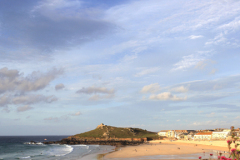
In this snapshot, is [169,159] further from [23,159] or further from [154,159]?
[23,159]

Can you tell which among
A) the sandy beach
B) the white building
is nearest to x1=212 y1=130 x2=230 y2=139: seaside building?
the white building

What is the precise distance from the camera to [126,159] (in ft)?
203

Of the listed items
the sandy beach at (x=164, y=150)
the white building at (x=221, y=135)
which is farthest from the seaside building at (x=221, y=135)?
the sandy beach at (x=164, y=150)

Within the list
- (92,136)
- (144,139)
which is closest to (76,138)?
(92,136)

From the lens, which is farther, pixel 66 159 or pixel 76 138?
pixel 76 138

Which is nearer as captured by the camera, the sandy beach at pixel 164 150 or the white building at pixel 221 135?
the sandy beach at pixel 164 150

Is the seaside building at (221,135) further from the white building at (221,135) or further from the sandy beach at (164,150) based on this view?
the sandy beach at (164,150)

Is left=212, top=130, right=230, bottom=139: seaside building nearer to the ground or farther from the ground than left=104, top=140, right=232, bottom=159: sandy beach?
farther from the ground

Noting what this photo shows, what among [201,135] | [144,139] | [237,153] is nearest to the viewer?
[237,153]

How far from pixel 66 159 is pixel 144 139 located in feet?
379

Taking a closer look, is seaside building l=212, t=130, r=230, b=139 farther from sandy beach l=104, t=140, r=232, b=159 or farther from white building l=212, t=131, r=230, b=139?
Result: sandy beach l=104, t=140, r=232, b=159

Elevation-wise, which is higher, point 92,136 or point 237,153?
point 237,153

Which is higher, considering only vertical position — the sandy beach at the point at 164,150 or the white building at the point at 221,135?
the white building at the point at 221,135

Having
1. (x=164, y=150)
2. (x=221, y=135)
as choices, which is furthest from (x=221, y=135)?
(x=164, y=150)
